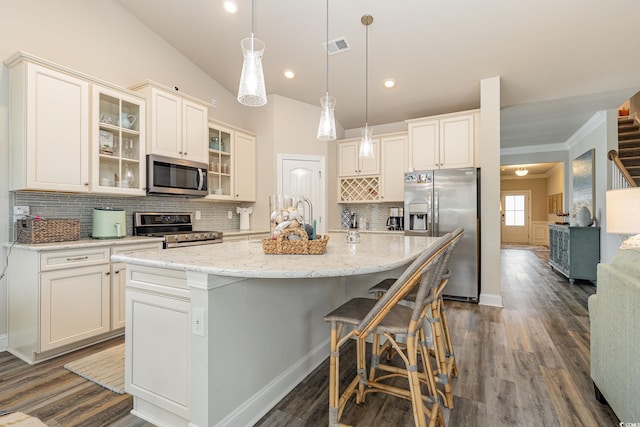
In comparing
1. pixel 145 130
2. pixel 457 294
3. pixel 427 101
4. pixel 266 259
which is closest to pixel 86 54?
pixel 145 130

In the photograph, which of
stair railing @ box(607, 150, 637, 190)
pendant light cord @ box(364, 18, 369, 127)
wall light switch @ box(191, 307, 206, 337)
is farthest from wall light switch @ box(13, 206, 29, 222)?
stair railing @ box(607, 150, 637, 190)

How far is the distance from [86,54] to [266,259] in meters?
3.28

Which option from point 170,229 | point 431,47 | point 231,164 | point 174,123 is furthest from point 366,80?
point 170,229

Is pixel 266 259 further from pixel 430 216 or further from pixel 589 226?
pixel 589 226

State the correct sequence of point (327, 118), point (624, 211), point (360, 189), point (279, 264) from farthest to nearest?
1. point (360, 189)
2. point (327, 118)
3. point (624, 211)
4. point (279, 264)

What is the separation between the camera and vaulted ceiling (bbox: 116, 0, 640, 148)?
10.0 feet

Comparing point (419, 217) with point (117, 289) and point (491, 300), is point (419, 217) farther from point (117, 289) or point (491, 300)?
point (117, 289)

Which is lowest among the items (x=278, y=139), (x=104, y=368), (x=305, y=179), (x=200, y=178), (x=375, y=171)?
(x=104, y=368)

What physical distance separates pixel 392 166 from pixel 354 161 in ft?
2.19

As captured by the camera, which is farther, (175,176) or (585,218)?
(585,218)

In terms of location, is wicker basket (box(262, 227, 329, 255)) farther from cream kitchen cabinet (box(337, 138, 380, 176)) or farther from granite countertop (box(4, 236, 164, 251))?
cream kitchen cabinet (box(337, 138, 380, 176))

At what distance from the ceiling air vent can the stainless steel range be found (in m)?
2.63

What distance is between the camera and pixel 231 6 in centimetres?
332

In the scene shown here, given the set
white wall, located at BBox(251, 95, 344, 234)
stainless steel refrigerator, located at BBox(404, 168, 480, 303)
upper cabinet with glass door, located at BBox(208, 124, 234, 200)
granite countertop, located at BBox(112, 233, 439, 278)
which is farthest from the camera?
white wall, located at BBox(251, 95, 344, 234)
